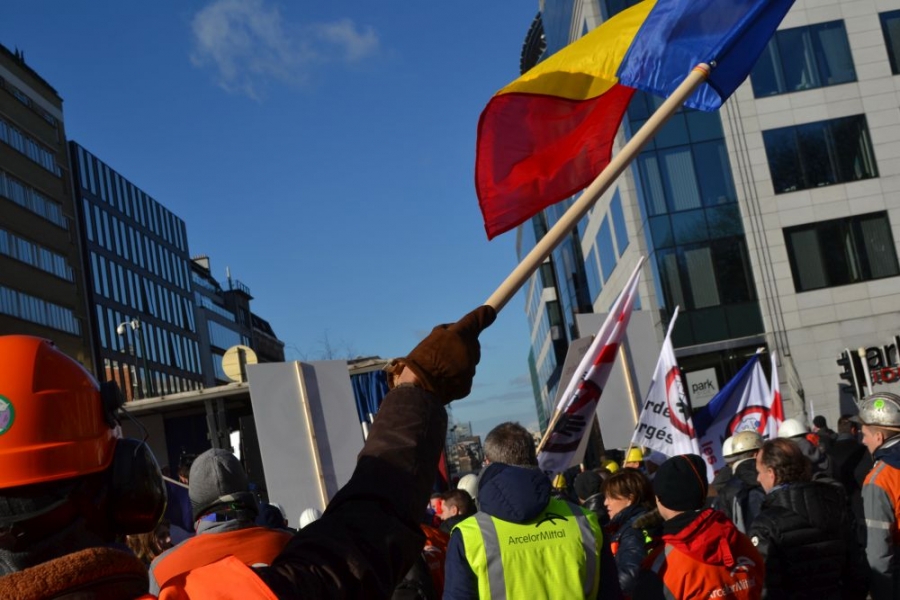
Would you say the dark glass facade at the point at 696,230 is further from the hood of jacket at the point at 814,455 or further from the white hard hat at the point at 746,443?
the white hard hat at the point at 746,443

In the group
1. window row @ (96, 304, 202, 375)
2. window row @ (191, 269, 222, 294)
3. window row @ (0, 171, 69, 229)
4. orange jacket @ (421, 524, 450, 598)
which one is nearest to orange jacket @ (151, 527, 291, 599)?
orange jacket @ (421, 524, 450, 598)

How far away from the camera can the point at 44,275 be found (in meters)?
54.2

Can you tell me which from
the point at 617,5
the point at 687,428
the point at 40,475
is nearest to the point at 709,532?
the point at 40,475

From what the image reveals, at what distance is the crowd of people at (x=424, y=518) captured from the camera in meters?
1.47

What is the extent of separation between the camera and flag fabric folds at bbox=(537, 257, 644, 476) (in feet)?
26.0

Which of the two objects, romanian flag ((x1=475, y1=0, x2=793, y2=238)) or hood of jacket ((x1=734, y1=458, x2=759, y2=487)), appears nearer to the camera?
romanian flag ((x1=475, y1=0, x2=793, y2=238))

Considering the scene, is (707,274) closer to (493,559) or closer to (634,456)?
(634,456)

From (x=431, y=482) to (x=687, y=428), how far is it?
816 cm

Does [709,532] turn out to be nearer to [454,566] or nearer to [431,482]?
[454,566]

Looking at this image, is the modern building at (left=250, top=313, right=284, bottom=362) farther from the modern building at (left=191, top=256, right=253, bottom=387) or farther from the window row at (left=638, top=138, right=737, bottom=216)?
the window row at (left=638, top=138, right=737, bottom=216)

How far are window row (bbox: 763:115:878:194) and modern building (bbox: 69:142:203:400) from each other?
1315 inches

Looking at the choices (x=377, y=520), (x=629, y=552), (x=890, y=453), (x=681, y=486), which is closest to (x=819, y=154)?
(x=890, y=453)

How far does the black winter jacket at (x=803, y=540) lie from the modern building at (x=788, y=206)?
1045 inches

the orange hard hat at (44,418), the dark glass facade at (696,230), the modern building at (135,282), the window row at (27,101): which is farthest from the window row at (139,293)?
the orange hard hat at (44,418)
